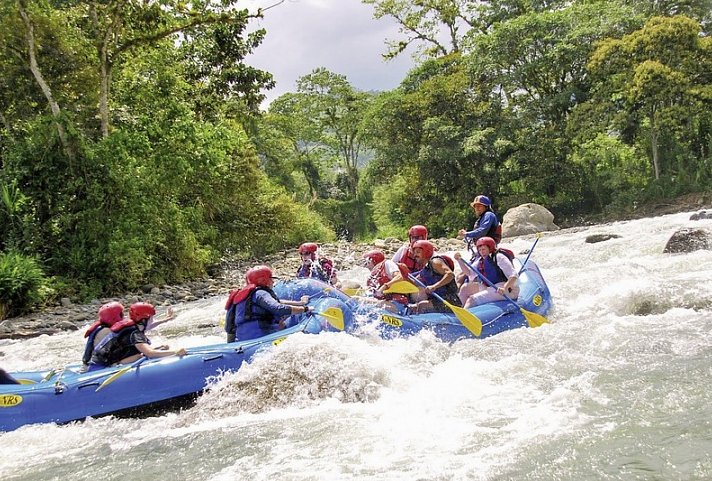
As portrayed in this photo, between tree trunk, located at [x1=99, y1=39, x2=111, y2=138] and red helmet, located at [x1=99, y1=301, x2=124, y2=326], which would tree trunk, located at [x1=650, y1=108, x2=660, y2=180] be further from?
red helmet, located at [x1=99, y1=301, x2=124, y2=326]

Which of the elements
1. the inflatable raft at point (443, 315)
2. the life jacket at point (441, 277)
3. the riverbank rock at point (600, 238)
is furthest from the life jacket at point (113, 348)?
the riverbank rock at point (600, 238)

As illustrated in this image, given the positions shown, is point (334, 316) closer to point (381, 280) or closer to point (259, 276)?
point (259, 276)

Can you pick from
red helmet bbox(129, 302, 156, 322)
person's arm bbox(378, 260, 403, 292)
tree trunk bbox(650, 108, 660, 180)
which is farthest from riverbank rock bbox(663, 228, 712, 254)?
tree trunk bbox(650, 108, 660, 180)

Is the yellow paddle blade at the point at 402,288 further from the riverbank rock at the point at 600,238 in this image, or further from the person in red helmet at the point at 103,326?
the riverbank rock at the point at 600,238

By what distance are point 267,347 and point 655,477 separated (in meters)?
3.14

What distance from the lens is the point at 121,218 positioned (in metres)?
13.7

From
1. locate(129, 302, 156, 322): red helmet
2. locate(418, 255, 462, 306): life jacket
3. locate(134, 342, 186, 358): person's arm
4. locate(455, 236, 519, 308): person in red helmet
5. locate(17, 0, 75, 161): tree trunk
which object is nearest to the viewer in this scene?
locate(134, 342, 186, 358): person's arm

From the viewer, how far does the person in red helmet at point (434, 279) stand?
6.86 meters

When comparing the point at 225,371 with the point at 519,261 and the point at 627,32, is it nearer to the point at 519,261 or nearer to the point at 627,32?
the point at 519,261

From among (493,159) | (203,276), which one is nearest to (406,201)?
(493,159)

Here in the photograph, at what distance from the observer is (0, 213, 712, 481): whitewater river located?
346cm

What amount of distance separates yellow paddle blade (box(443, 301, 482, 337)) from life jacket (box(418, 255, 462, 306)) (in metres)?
0.68

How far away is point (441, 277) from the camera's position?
22.9ft

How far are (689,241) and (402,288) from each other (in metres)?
6.26
